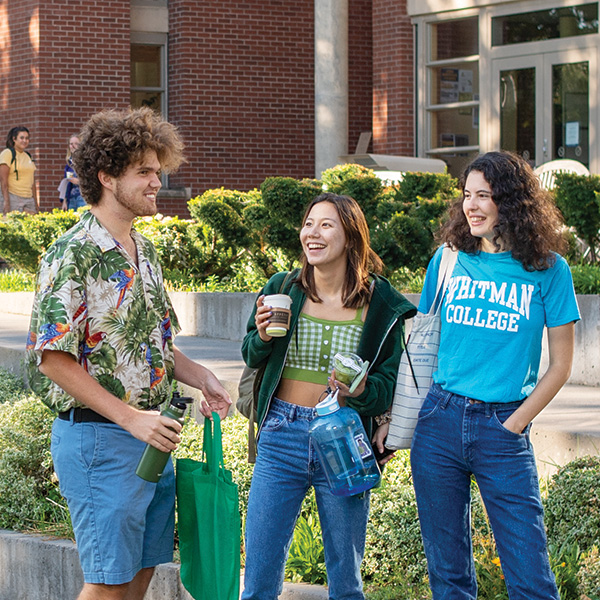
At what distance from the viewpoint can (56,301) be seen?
3.52 meters

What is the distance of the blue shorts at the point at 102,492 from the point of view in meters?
3.61

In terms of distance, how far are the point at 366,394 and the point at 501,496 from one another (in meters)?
0.59

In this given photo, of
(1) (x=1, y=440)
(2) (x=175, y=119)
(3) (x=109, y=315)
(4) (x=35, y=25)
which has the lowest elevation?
(1) (x=1, y=440)

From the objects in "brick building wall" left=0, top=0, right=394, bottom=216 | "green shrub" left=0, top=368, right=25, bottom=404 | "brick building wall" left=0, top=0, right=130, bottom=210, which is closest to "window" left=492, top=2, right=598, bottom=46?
"brick building wall" left=0, top=0, right=394, bottom=216

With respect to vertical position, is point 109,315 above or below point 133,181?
below

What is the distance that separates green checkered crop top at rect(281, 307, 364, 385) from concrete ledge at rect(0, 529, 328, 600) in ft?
5.77

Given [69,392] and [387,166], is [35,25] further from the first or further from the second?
[69,392]

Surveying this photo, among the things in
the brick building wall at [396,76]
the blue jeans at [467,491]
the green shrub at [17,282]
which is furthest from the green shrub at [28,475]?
the brick building wall at [396,76]

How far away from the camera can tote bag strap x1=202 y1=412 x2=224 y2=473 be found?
12.8ft

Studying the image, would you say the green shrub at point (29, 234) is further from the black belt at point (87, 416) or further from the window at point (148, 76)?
the black belt at point (87, 416)

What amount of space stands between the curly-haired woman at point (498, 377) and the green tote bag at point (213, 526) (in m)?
0.68

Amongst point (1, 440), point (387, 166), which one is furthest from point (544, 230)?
point (387, 166)

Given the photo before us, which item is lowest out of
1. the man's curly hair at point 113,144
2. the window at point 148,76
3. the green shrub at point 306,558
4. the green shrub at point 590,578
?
the green shrub at point 306,558

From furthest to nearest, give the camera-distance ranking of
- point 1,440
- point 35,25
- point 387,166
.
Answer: point 35,25, point 387,166, point 1,440
